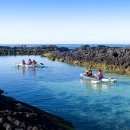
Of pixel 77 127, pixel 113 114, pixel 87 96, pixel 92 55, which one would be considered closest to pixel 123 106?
pixel 113 114

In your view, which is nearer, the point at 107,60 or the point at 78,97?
the point at 78,97

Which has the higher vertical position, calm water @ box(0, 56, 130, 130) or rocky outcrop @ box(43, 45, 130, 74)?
rocky outcrop @ box(43, 45, 130, 74)

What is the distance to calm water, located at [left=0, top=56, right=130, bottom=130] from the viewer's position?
3212 centimetres

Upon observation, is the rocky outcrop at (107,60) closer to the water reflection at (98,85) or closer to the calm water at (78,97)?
the calm water at (78,97)

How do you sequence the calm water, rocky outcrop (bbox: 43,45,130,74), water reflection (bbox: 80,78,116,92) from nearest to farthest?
the calm water → water reflection (bbox: 80,78,116,92) → rocky outcrop (bbox: 43,45,130,74)

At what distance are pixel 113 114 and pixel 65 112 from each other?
525 centimetres

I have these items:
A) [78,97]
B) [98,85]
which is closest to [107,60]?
[98,85]

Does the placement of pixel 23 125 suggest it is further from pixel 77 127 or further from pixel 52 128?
pixel 77 127

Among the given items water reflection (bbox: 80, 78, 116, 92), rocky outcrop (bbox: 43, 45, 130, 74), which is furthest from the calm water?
rocky outcrop (bbox: 43, 45, 130, 74)

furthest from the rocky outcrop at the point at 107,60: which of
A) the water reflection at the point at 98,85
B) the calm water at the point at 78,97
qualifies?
the water reflection at the point at 98,85

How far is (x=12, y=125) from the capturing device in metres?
19.3

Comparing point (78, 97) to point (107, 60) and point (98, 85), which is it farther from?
point (107, 60)

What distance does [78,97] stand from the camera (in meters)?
44.6

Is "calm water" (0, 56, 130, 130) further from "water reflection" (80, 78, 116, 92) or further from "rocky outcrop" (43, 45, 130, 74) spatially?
"rocky outcrop" (43, 45, 130, 74)
